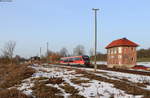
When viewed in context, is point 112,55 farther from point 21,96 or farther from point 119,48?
point 21,96

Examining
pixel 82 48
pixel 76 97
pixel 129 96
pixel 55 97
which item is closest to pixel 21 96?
pixel 55 97

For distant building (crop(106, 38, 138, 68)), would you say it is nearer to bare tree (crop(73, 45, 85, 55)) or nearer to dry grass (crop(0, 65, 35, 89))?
dry grass (crop(0, 65, 35, 89))

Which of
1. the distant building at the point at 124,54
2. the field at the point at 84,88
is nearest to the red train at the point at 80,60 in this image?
the distant building at the point at 124,54

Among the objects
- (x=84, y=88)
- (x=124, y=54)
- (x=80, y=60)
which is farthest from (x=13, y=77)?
(x=124, y=54)

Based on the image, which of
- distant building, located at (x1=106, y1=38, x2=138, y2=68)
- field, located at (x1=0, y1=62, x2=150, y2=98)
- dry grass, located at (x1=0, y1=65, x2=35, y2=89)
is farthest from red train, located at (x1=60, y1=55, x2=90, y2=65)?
field, located at (x1=0, y1=62, x2=150, y2=98)

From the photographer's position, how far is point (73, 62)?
39.9 metres

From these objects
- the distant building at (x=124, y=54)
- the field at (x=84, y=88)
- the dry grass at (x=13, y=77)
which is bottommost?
the dry grass at (x=13, y=77)

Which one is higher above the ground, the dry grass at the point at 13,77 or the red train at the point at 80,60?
the red train at the point at 80,60

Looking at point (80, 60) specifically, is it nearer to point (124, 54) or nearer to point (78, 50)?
point (124, 54)

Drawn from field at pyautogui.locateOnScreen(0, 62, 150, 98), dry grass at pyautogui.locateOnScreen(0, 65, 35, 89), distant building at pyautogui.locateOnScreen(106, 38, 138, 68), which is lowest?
dry grass at pyautogui.locateOnScreen(0, 65, 35, 89)

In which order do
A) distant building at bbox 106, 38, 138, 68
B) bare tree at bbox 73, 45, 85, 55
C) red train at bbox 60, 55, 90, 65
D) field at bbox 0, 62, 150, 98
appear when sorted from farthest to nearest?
bare tree at bbox 73, 45, 85, 55 → red train at bbox 60, 55, 90, 65 → distant building at bbox 106, 38, 138, 68 → field at bbox 0, 62, 150, 98

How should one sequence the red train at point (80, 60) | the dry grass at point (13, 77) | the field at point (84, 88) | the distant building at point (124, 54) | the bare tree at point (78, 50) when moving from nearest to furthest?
the field at point (84, 88) → the dry grass at point (13, 77) → the distant building at point (124, 54) → the red train at point (80, 60) → the bare tree at point (78, 50)

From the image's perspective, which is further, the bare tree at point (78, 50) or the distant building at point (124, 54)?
the bare tree at point (78, 50)

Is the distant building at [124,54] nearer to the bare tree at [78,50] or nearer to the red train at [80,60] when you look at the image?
the red train at [80,60]
